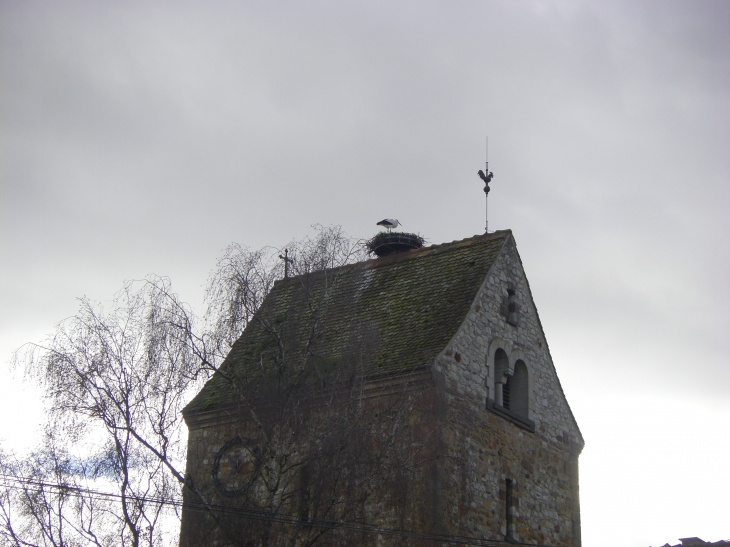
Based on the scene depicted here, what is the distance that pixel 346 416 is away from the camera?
22688 millimetres

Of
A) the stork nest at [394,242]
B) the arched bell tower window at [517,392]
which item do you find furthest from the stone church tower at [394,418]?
the stork nest at [394,242]

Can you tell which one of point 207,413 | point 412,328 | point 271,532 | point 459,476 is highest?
point 412,328

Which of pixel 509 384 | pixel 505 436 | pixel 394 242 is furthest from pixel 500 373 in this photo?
pixel 394 242

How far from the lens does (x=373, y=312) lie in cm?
2889

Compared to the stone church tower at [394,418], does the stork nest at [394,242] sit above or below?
above

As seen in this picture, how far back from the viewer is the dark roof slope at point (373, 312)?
2453 centimetres

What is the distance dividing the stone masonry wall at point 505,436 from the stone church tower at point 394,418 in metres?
0.04

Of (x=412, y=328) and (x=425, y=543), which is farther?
(x=412, y=328)

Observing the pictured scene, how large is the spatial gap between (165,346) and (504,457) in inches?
318

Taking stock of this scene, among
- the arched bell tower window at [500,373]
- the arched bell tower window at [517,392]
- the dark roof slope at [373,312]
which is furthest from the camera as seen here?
the arched bell tower window at [517,392]

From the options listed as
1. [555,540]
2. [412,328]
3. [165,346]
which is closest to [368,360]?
[412,328]

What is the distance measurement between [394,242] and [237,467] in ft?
34.1

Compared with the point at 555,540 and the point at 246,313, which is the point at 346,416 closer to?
the point at 246,313

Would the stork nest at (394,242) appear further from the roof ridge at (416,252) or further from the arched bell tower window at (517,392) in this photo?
the arched bell tower window at (517,392)
